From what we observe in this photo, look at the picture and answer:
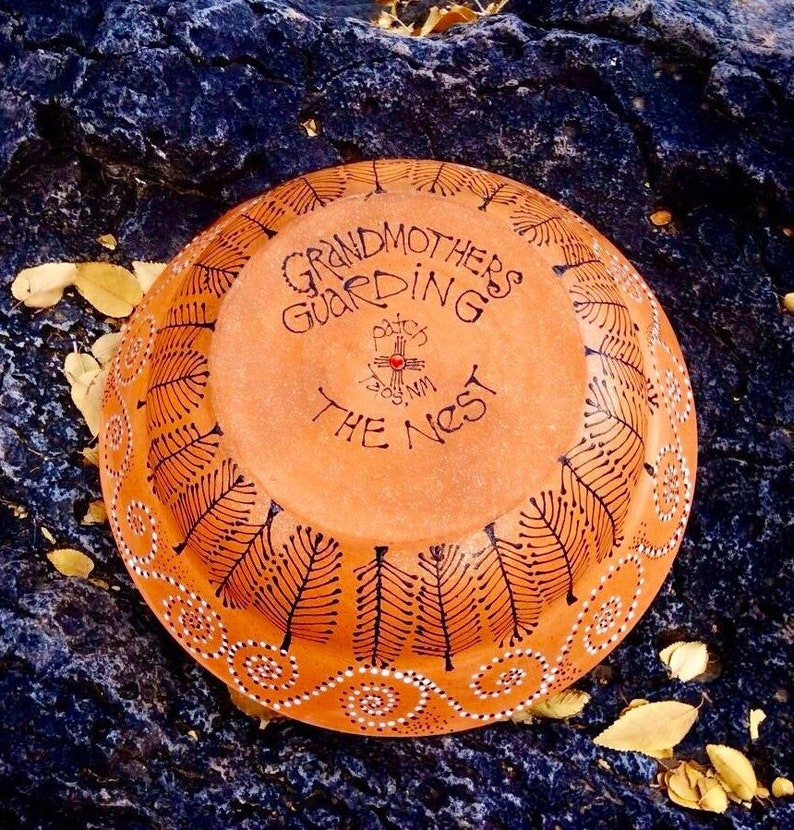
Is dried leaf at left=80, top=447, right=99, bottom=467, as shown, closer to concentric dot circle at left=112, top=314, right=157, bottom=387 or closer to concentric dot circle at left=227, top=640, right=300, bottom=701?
concentric dot circle at left=112, top=314, right=157, bottom=387

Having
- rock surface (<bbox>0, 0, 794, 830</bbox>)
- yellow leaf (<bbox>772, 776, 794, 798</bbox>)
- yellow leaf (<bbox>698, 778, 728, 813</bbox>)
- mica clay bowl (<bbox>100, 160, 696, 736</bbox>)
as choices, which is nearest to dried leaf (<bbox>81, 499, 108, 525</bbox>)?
rock surface (<bbox>0, 0, 794, 830</bbox>)

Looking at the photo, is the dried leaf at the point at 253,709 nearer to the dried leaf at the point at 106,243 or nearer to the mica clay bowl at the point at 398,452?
the mica clay bowl at the point at 398,452

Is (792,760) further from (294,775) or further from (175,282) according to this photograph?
(175,282)

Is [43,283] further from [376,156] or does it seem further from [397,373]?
[397,373]

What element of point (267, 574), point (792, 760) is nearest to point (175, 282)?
point (267, 574)

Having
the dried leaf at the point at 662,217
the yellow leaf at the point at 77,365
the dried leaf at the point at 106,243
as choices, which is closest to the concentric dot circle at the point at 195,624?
the yellow leaf at the point at 77,365

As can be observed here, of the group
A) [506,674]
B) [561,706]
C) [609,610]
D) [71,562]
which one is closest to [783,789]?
[561,706]
